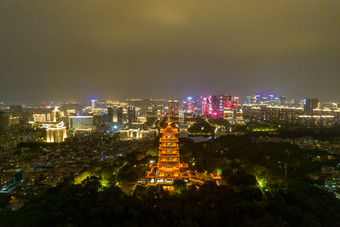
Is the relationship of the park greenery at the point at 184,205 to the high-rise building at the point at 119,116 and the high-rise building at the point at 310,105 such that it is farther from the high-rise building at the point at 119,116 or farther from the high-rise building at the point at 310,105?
the high-rise building at the point at 310,105

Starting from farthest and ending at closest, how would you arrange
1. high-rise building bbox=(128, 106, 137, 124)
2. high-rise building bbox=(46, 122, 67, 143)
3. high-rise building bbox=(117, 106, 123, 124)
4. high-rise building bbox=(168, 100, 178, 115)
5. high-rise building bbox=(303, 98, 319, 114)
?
high-rise building bbox=(168, 100, 178, 115), high-rise building bbox=(303, 98, 319, 114), high-rise building bbox=(128, 106, 137, 124), high-rise building bbox=(117, 106, 123, 124), high-rise building bbox=(46, 122, 67, 143)

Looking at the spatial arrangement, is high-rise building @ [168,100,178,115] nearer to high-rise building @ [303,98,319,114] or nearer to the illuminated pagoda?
high-rise building @ [303,98,319,114]

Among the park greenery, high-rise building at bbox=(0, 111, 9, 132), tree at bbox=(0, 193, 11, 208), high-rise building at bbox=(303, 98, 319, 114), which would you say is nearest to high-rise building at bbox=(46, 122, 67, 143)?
high-rise building at bbox=(0, 111, 9, 132)

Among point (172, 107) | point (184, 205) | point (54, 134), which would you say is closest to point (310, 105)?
point (172, 107)

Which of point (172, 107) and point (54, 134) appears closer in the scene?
point (54, 134)

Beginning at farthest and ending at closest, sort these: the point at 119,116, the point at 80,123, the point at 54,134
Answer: the point at 119,116, the point at 80,123, the point at 54,134

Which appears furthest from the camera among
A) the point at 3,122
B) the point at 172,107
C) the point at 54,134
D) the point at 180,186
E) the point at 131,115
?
the point at 172,107

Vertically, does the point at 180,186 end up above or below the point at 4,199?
above

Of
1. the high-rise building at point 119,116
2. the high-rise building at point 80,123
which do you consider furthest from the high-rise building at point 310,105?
the high-rise building at point 80,123

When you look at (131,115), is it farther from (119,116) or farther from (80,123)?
(80,123)

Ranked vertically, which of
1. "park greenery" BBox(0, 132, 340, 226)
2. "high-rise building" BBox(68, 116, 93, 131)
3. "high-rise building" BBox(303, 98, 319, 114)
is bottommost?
"high-rise building" BBox(68, 116, 93, 131)

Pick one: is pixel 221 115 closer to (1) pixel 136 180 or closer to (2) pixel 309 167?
(2) pixel 309 167
